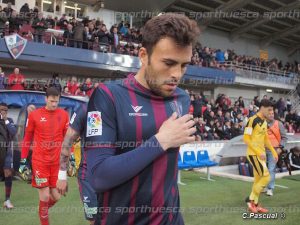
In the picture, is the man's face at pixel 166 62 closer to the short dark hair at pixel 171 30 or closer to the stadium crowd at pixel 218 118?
the short dark hair at pixel 171 30

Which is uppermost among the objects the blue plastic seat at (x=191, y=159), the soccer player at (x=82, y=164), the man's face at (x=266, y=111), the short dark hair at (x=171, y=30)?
the short dark hair at (x=171, y=30)

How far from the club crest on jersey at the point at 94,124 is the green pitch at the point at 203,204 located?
4638 mm

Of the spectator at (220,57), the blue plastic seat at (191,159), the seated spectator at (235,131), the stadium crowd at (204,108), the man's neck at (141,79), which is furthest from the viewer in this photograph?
the spectator at (220,57)

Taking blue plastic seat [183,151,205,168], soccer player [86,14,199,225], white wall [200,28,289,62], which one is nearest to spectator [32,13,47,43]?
blue plastic seat [183,151,205,168]

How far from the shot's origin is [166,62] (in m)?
1.68

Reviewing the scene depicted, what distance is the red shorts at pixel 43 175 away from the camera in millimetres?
4977

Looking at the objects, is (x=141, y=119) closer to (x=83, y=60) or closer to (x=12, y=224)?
(x=12, y=224)

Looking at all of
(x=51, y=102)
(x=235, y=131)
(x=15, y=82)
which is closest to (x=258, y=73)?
(x=235, y=131)

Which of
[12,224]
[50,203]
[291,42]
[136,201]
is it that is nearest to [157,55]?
[136,201]

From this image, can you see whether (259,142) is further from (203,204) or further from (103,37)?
(103,37)

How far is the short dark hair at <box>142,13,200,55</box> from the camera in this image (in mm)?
1653

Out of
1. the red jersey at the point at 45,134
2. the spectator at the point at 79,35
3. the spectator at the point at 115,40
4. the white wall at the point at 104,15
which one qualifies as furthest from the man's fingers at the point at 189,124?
the white wall at the point at 104,15

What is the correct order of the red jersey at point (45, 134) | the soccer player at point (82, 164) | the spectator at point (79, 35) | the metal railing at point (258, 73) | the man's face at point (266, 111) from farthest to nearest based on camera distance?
the metal railing at point (258, 73)
the spectator at point (79, 35)
the man's face at point (266, 111)
the red jersey at point (45, 134)
the soccer player at point (82, 164)

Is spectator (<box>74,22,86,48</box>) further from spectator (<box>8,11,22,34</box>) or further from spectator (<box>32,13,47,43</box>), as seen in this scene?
spectator (<box>8,11,22,34</box>)
